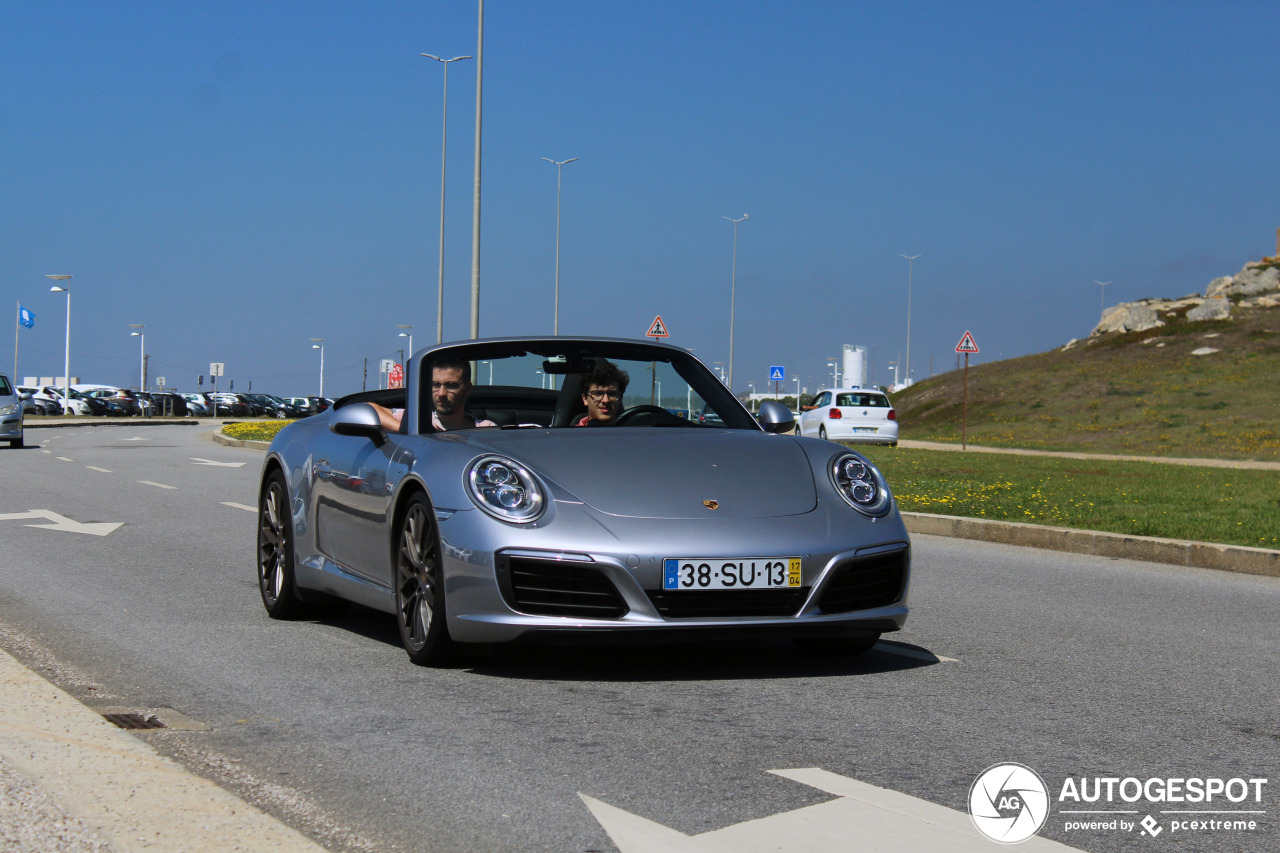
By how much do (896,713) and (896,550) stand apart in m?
0.90

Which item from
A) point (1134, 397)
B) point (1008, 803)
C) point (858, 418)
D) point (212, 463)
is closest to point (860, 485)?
point (1008, 803)

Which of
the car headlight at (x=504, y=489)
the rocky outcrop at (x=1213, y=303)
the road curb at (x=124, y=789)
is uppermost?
the rocky outcrop at (x=1213, y=303)

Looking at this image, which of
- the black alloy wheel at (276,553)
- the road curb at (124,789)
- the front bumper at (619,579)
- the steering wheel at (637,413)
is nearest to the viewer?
the road curb at (124,789)

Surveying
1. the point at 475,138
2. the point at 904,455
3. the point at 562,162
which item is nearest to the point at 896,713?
the point at 904,455

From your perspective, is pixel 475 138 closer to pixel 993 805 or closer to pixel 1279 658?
pixel 1279 658

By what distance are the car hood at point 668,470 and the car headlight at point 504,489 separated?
0.07 metres

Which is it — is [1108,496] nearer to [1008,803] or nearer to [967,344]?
[1008,803]

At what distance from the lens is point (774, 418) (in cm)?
654

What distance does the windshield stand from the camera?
21.2ft

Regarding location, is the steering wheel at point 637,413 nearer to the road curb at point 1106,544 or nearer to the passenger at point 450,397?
the passenger at point 450,397

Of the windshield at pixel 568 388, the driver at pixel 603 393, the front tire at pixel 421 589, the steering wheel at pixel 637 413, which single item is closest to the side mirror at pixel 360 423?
the windshield at pixel 568 388

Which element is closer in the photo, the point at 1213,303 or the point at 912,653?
the point at 912,653

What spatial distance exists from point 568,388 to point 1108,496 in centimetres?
1043

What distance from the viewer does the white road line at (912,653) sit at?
238 inches
